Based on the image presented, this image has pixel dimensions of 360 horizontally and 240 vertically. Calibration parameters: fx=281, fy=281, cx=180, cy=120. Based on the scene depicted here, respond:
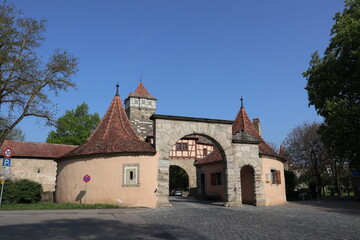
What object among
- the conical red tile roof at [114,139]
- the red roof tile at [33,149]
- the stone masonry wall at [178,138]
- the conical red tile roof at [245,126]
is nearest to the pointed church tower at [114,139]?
the conical red tile roof at [114,139]

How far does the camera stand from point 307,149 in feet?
105

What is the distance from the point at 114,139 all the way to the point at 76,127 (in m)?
26.4

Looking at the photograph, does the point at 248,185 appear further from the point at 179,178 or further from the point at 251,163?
the point at 179,178

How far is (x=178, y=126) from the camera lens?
54.2 ft

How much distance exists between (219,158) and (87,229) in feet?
47.6

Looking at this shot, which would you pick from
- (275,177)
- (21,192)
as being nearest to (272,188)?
(275,177)

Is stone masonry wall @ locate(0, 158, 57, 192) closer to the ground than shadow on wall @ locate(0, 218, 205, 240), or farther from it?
farther from it

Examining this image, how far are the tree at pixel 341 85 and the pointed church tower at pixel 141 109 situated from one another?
120ft

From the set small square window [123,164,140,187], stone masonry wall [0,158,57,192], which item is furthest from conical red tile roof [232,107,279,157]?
stone masonry wall [0,158,57,192]

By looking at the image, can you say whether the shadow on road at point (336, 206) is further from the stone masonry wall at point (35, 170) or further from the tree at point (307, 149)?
the stone masonry wall at point (35, 170)

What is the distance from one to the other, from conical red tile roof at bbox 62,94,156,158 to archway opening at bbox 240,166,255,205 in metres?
7.37

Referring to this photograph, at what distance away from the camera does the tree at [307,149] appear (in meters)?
30.9

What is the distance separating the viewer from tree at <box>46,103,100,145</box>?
128 feet

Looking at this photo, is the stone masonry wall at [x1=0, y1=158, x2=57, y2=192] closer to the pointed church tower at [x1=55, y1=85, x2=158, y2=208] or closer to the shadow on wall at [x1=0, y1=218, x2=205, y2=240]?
the pointed church tower at [x1=55, y1=85, x2=158, y2=208]
